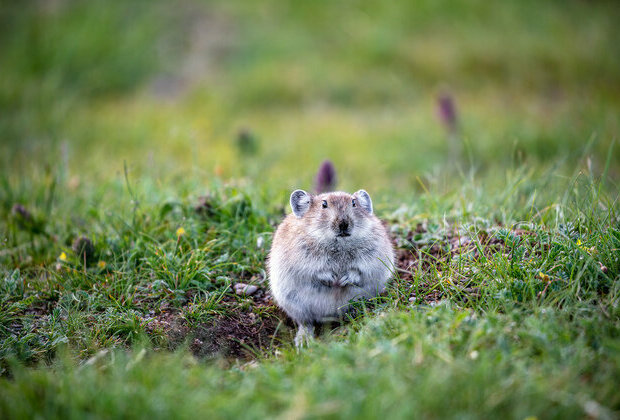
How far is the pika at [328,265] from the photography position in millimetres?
4047

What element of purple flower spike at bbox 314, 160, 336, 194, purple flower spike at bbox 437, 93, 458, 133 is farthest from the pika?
purple flower spike at bbox 437, 93, 458, 133

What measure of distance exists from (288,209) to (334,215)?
4.99 ft

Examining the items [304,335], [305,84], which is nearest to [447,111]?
[304,335]

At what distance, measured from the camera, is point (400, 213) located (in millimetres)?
5453

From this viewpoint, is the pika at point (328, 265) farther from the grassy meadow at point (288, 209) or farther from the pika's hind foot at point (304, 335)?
the grassy meadow at point (288, 209)

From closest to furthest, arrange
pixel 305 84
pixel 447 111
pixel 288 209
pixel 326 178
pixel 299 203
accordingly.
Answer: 1. pixel 299 203
2. pixel 326 178
3. pixel 288 209
4. pixel 447 111
5. pixel 305 84

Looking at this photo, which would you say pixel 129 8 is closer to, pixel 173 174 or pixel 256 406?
pixel 173 174

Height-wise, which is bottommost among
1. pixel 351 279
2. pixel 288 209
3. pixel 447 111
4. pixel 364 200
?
pixel 351 279

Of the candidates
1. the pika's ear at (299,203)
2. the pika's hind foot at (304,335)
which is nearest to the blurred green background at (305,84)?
the pika's ear at (299,203)

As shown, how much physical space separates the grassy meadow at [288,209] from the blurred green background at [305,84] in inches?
2.6

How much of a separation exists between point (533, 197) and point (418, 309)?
181 cm

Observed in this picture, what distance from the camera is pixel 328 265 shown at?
4.08 metres

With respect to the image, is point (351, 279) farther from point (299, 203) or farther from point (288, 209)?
point (288, 209)

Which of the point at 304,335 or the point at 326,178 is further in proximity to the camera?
the point at 326,178
